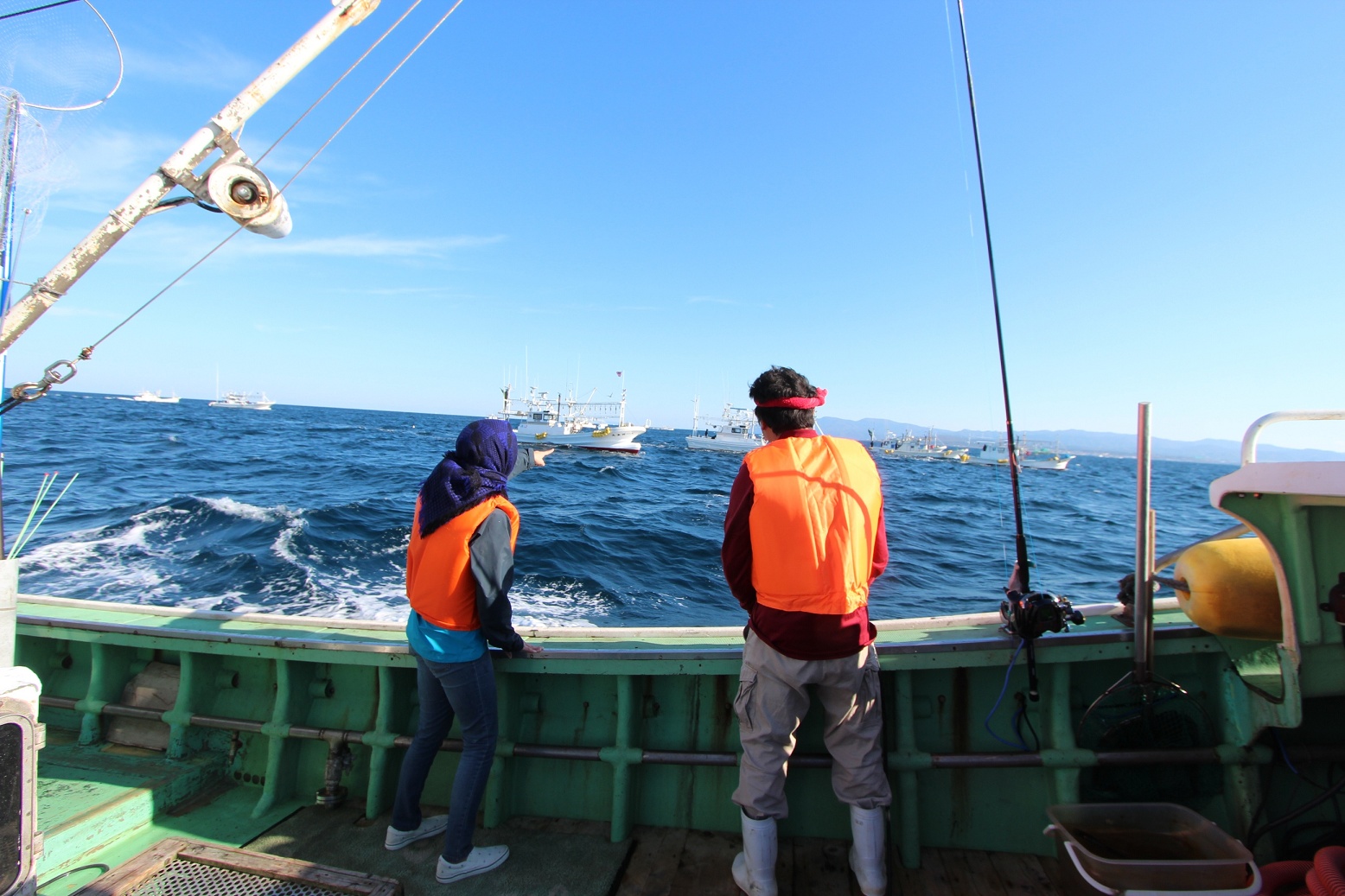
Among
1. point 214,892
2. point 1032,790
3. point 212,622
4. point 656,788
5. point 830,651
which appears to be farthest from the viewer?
point 212,622

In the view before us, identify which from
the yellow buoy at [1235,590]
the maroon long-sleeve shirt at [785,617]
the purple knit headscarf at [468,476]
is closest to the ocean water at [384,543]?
the purple knit headscarf at [468,476]

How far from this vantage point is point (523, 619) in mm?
5820

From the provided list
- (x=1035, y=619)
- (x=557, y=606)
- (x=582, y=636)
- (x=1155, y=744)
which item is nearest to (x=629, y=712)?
(x=582, y=636)

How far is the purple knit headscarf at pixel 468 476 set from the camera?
6.53 ft

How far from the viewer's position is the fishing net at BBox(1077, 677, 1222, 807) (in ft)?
7.11

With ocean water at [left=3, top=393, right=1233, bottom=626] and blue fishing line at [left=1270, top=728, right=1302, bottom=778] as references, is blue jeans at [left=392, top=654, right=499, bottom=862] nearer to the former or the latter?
blue fishing line at [left=1270, top=728, right=1302, bottom=778]

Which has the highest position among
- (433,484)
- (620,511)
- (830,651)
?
(433,484)

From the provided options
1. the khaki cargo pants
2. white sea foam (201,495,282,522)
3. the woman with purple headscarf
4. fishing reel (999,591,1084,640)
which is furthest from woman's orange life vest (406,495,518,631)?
white sea foam (201,495,282,522)

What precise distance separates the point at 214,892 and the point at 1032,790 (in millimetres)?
2865

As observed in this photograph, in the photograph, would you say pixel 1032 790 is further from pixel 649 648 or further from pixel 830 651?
pixel 649 648

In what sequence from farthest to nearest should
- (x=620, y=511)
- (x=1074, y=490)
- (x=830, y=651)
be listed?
(x=1074, y=490) < (x=620, y=511) < (x=830, y=651)

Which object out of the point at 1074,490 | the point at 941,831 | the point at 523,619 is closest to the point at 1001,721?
the point at 941,831

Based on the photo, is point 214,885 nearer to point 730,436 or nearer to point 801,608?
point 801,608

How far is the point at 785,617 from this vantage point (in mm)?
1773
